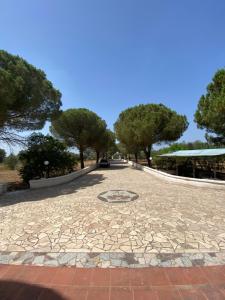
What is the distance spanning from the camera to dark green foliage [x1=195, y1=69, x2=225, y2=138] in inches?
402

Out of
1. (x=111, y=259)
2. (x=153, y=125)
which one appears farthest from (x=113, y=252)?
(x=153, y=125)

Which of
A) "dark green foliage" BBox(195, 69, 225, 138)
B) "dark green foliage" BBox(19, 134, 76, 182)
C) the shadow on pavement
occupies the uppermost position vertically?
"dark green foliage" BBox(195, 69, 225, 138)

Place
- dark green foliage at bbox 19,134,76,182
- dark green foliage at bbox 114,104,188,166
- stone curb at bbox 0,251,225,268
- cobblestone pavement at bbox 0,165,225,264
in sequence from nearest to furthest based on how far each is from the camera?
stone curb at bbox 0,251,225,268
cobblestone pavement at bbox 0,165,225,264
dark green foliage at bbox 19,134,76,182
dark green foliage at bbox 114,104,188,166

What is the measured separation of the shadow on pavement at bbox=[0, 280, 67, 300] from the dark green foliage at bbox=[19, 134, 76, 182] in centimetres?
936

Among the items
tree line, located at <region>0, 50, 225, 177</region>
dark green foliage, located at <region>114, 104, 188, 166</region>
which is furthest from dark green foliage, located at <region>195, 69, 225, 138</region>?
dark green foliage, located at <region>114, 104, 188, 166</region>

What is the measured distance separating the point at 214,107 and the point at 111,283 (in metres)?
10.9

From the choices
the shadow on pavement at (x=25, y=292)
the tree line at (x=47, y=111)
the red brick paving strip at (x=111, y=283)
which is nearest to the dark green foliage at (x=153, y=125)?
the tree line at (x=47, y=111)

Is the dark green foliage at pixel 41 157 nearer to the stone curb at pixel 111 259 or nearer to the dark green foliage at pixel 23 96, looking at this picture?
the dark green foliage at pixel 23 96

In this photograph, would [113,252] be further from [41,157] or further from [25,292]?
[41,157]

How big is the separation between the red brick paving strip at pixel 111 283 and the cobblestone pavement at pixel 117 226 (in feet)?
1.62

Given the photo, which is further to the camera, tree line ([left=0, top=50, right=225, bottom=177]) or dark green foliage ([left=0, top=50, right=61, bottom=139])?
tree line ([left=0, top=50, right=225, bottom=177])

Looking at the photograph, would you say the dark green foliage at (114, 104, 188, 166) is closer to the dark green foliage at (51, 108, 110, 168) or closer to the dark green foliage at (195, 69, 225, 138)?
A: the dark green foliage at (51, 108, 110, 168)

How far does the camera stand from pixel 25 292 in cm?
241

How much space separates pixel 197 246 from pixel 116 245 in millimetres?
1569
